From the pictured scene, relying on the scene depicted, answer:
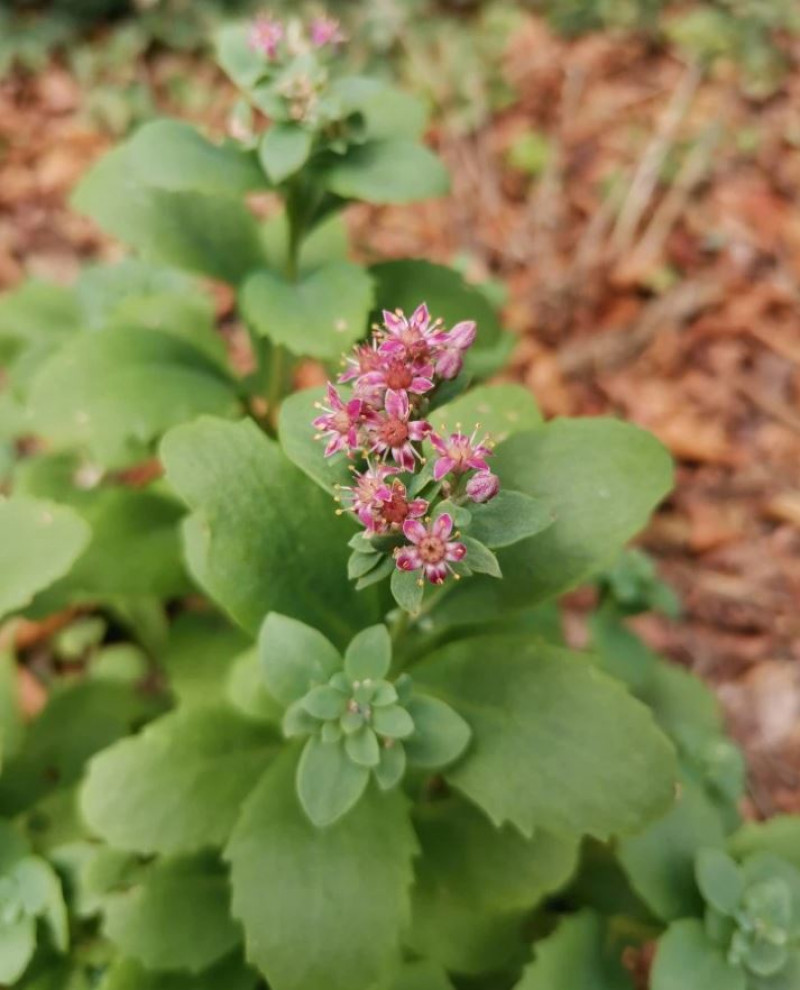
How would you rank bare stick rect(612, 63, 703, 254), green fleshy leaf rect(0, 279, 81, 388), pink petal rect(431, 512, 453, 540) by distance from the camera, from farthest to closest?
bare stick rect(612, 63, 703, 254) < green fleshy leaf rect(0, 279, 81, 388) < pink petal rect(431, 512, 453, 540)

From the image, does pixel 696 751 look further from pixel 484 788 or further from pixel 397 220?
pixel 397 220

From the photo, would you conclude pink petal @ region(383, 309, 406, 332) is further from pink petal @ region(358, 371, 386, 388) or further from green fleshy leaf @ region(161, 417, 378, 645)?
green fleshy leaf @ region(161, 417, 378, 645)

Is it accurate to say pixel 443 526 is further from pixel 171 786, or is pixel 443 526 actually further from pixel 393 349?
pixel 171 786

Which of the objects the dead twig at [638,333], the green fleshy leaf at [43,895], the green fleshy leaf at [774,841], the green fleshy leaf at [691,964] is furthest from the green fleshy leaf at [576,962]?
the dead twig at [638,333]

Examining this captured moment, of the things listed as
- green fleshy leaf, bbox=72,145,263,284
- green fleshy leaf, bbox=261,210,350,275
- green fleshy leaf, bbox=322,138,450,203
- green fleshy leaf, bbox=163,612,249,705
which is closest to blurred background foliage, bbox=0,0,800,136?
green fleshy leaf, bbox=261,210,350,275

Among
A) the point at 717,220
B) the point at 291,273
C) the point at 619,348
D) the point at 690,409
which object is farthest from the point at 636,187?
the point at 291,273

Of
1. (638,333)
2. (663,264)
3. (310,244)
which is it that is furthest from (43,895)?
(663,264)

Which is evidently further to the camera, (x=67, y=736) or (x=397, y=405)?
(x=67, y=736)
